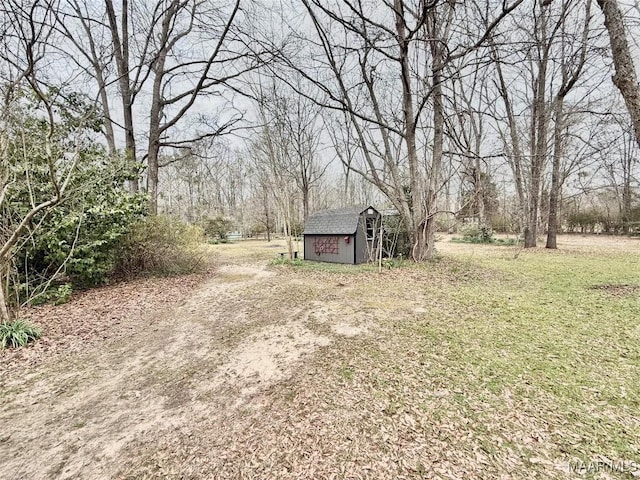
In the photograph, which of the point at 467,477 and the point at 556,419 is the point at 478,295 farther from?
the point at 467,477

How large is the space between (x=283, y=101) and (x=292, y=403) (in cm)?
1022

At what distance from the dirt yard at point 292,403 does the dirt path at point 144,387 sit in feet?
0.04

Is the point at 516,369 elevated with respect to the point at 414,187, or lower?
lower

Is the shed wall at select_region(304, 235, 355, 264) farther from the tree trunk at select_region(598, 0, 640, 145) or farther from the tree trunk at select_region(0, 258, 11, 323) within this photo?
the tree trunk at select_region(0, 258, 11, 323)

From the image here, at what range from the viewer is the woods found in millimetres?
4023

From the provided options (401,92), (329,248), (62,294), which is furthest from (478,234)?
A: (62,294)

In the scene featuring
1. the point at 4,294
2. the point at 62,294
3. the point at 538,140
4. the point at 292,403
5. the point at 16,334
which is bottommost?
the point at 292,403

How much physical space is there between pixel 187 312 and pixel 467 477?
4491 mm

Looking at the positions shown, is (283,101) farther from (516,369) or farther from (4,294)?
(516,369)

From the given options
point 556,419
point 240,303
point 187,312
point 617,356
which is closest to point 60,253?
point 187,312

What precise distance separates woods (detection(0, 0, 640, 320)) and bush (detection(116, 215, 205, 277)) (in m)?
0.40

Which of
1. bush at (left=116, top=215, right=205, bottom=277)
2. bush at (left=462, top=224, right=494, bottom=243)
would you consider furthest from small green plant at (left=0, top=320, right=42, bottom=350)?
bush at (left=462, top=224, right=494, bottom=243)

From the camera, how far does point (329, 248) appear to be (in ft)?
32.2

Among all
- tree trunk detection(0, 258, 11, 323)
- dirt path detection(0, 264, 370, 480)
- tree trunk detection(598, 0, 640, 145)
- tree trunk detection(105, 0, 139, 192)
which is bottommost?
dirt path detection(0, 264, 370, 480)
